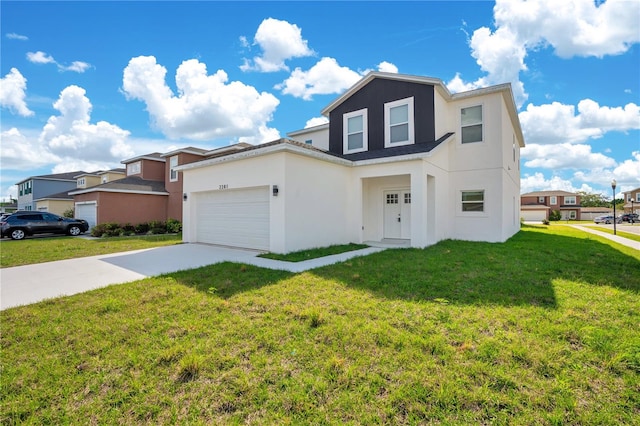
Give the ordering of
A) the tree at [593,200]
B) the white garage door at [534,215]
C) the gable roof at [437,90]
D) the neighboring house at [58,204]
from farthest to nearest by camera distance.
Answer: the tree at [593,200], the white garage door at [534,215], the neighboring house at [58,204], the gable roof at [437,90]

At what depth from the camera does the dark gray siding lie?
1199 cm

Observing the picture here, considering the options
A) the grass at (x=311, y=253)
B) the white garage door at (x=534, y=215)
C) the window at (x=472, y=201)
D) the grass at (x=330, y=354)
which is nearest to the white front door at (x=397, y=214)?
the grass at (x=311, y=253)

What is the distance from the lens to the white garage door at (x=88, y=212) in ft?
63.9

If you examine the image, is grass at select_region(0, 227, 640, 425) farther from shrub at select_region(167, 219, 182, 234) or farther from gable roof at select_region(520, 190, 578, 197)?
gable roof at select_region(520, 190, 578, 197)

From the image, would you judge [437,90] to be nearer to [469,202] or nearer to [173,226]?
[469,202]

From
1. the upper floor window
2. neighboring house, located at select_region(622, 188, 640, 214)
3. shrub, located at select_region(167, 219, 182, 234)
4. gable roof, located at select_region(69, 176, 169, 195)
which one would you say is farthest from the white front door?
neighboring house, located at select_region(622, 188, 640, 214)

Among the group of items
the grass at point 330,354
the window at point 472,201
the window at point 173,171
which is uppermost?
the window at point 173,171

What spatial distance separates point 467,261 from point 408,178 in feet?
16.2

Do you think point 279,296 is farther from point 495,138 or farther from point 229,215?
point 495,138

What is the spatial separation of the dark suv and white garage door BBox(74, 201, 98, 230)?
3.81 feet

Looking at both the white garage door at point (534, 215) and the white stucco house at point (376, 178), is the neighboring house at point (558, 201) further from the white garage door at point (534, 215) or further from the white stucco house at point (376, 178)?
the white stucco house at point (376, 178)

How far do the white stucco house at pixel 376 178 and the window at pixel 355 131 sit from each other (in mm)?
48

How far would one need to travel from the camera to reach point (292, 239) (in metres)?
9.38

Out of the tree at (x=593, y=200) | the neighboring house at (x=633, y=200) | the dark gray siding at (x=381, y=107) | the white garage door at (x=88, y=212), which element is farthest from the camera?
the tree at (x=593, y=200)
